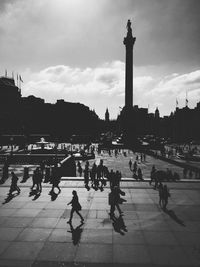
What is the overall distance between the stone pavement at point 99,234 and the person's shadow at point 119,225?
4 centimetres

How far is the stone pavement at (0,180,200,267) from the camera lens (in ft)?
22.8

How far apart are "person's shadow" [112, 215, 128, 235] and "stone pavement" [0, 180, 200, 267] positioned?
39mm

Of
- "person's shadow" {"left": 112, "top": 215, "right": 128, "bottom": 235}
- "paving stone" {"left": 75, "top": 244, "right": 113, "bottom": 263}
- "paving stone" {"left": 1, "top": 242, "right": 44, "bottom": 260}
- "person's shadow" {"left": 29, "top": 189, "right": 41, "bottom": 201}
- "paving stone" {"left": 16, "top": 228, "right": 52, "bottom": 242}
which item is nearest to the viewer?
"paving stone" {"left": 75, "top": 244, "right": 113, "bottom": 263}

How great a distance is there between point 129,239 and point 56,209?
14.6 ft

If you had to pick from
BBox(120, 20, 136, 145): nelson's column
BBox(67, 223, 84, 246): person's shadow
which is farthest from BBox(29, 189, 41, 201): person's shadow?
BBox(120, 20, 136, 145): nelson's column

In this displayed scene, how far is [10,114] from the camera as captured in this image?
9031 cm

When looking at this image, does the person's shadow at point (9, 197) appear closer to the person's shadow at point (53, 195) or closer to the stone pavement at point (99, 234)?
the stone pavement at point (99, 234)

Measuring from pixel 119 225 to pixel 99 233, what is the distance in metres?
1.09

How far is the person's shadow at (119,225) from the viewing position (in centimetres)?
895

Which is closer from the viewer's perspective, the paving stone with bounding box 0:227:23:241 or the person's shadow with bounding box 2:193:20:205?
the paving stone with bounding box 0:227:23:241

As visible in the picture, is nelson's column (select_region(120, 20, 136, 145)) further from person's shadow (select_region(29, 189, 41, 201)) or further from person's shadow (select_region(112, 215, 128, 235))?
person's shadow (select_region(112, 215, 128, 235))

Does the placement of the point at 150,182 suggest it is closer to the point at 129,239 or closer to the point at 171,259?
the point at 129,239

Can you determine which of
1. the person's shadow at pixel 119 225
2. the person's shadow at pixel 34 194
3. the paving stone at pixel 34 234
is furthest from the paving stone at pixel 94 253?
the person's shadow at pixel 34 194

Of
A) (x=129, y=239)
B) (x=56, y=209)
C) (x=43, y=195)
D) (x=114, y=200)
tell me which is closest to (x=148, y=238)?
(x=129, y=239)
